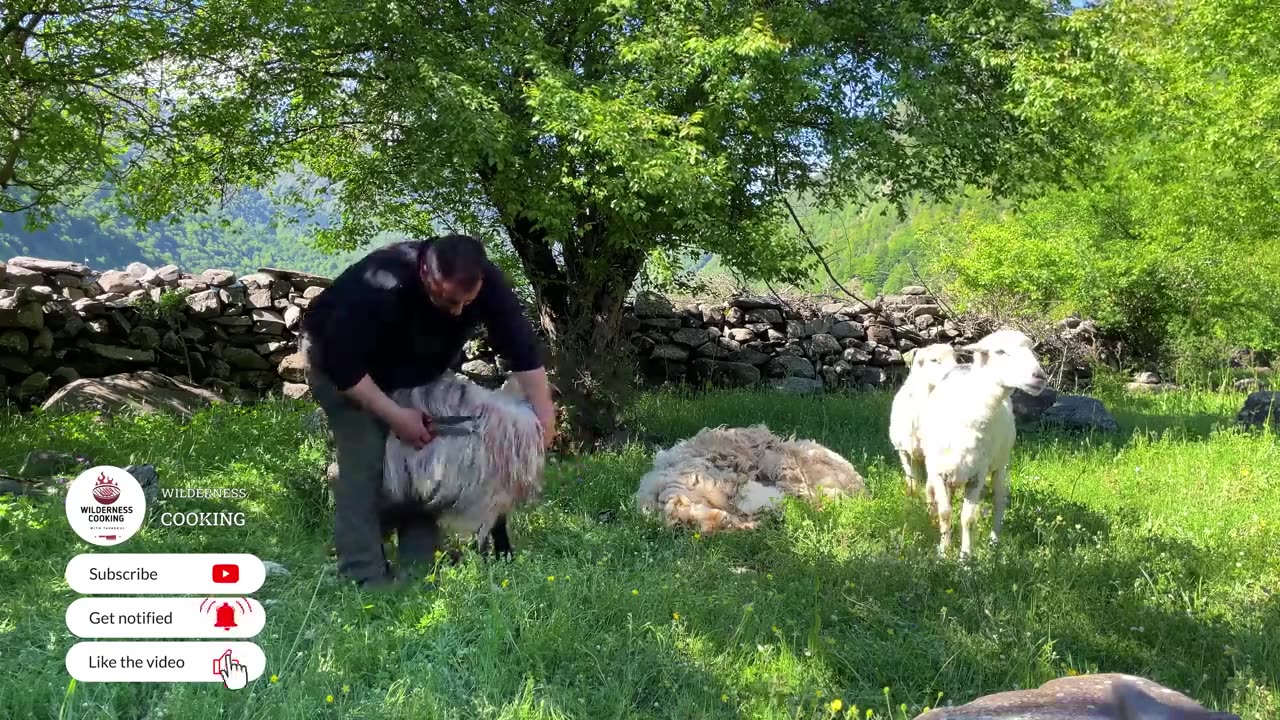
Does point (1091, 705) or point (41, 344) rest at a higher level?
point (1091, 705)

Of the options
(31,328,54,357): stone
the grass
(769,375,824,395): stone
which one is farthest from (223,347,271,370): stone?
(769,375,824,395): stone

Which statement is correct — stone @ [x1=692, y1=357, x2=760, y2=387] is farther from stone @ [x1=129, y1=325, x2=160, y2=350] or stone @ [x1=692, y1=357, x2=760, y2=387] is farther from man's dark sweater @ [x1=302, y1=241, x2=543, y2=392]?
man's dark sweater @ [x1=302, y1=241, x2=543, y2=392]

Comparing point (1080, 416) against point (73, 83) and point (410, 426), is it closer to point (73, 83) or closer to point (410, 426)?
point (410, 426)

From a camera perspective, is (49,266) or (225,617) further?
(49,266)

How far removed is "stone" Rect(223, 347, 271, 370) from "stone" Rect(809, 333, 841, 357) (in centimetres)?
756

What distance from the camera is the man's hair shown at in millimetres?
2637

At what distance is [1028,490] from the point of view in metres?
5.09

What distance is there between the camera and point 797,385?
446 inches

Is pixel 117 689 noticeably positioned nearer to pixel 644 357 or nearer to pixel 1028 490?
pixel 1028 490

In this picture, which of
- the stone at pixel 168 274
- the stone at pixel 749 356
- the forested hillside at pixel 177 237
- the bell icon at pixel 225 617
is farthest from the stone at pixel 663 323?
the bell icon at pixel 225 617

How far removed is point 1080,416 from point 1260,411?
203 centimetres

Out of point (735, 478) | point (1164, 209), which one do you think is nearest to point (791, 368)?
point (1164, 209)

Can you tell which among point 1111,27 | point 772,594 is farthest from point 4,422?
point 1111,27

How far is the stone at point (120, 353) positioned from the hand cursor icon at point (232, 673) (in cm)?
780
